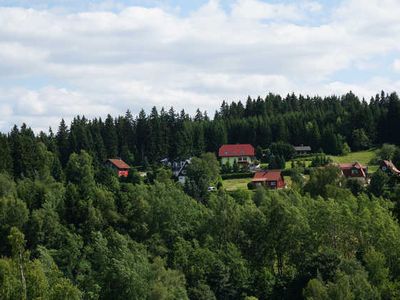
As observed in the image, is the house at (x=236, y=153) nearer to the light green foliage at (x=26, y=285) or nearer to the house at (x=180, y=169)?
the house at (x=180, y=169)

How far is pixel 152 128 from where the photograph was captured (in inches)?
5428

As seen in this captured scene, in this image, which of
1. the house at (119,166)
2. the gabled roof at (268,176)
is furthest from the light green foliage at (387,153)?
the house at (119,166)

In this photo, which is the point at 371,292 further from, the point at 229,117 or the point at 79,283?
the point at 229,117

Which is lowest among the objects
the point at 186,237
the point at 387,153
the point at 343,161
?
the point at 186,237

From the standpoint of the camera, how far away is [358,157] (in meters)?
128

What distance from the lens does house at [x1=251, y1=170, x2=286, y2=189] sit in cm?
10431

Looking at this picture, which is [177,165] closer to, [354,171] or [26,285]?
[354,171]

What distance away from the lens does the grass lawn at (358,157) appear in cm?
12388

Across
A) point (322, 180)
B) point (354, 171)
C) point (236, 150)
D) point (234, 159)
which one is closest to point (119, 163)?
point (234, 159)

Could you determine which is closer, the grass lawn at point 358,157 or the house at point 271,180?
the house at point 271,180

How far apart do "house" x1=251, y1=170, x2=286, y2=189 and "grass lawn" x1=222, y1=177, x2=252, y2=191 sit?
2546mm

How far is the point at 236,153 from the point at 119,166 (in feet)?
86.1

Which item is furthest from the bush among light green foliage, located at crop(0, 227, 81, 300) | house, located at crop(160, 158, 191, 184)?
light green foliage, located at crop(0, 227, 81, 300)

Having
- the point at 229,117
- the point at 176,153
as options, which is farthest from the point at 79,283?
the point at 229,117
